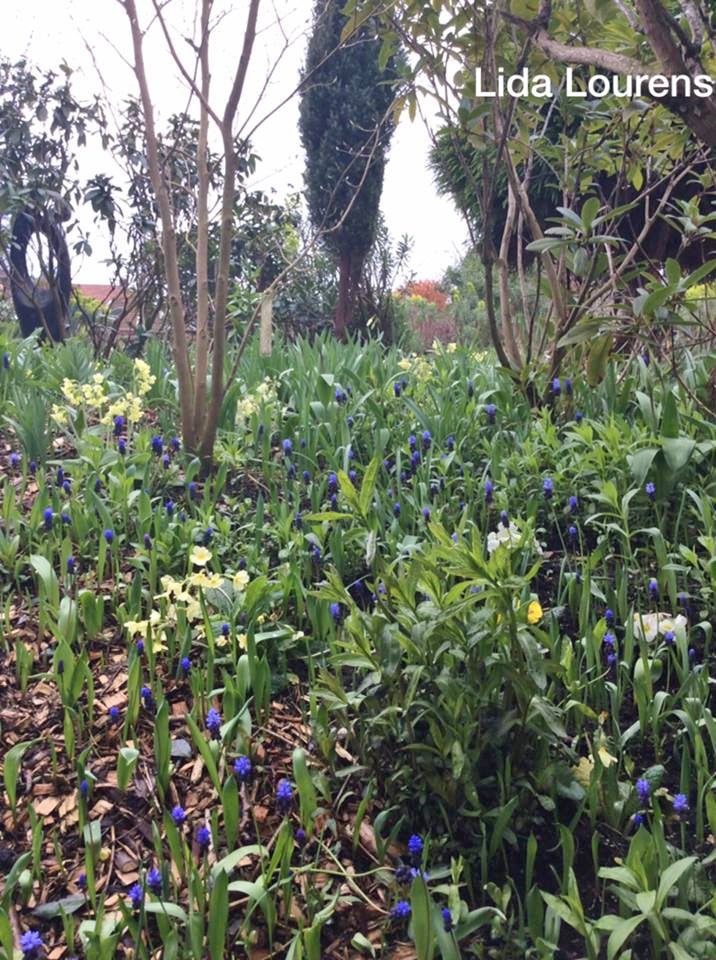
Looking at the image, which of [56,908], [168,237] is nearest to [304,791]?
[56,908]

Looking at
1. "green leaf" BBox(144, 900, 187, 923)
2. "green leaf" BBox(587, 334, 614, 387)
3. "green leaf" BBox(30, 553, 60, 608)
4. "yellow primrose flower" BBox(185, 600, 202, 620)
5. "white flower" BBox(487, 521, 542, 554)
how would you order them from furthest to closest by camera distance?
"green leaf" BBox(587, 334, 614, 387)
"green leaf" BBox(30, 553, 60, 608)
"yellow primrose flower" BBox(185, 600, 202, 620)
"white flower" BBox(487, 521, 542, 554)
"green leaf" BBox(144, 900, 187, 923)

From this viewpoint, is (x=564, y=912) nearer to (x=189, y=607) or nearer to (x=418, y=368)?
(x=189, y=607)

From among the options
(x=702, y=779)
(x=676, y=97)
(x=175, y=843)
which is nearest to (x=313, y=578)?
(x=175, y=843)

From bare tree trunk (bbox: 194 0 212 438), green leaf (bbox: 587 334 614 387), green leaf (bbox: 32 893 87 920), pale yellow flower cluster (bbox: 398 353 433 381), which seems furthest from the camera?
pale yellow flower cluster (bbox: 398 353 433 381)

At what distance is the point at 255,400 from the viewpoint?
11.3 ft

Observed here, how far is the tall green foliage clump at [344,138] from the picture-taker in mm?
9305

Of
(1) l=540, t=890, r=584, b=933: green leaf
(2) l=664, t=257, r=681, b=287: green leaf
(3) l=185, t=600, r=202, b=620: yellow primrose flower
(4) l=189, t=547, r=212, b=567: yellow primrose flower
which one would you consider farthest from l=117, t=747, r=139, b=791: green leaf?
(2) l=664, t=257, r=681, b=287: green leaf

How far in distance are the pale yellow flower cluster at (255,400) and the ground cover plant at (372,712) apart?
0.53 metres

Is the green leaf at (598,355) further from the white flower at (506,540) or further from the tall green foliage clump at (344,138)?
the tall green foliage clump at (344,138)

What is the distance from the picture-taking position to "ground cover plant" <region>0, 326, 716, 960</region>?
152 cm

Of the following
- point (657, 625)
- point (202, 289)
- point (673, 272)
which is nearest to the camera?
point (657, 625)

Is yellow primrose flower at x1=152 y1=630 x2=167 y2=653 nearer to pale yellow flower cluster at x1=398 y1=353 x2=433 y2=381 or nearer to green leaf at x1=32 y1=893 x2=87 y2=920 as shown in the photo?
green leaf at x1=32 y1=893 x2=87 y2=920

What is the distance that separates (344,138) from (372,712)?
30.1 ft

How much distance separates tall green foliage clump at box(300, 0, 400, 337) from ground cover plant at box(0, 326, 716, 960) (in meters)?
6.61
